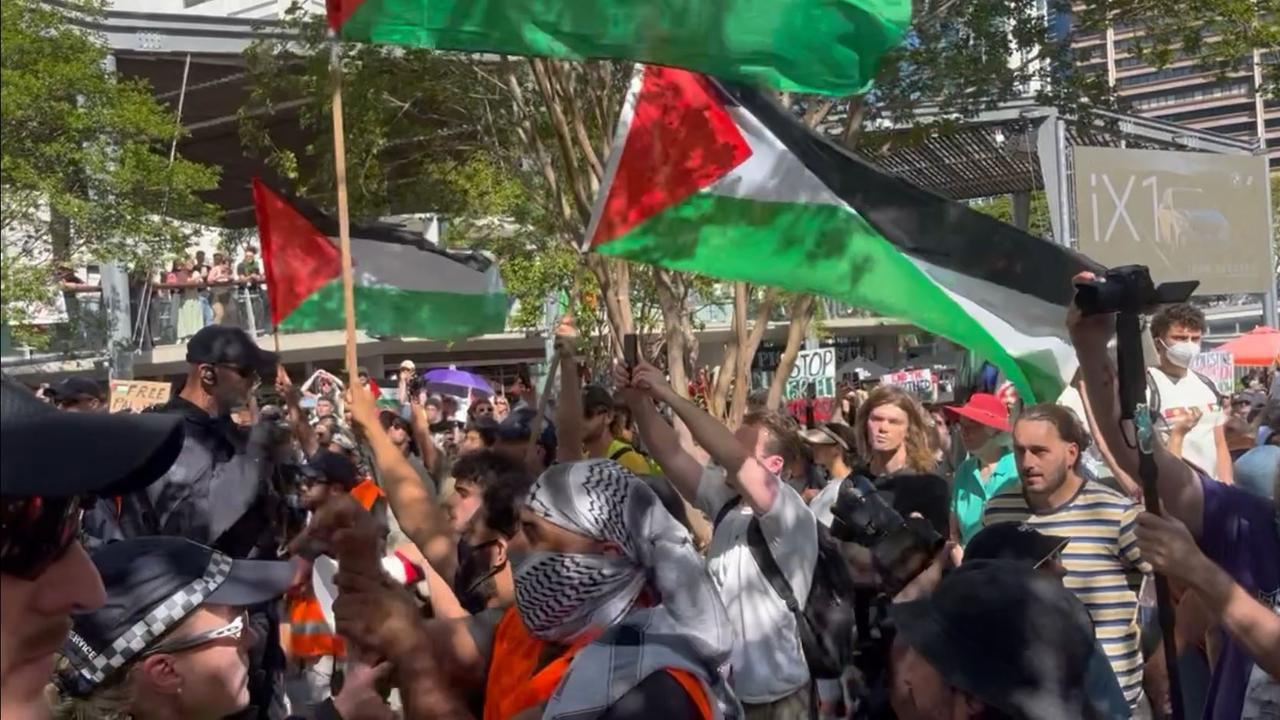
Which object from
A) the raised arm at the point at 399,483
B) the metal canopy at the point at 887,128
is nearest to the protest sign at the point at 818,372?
the metal canopy at the point at 887,128

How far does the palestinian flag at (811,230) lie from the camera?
6109mm

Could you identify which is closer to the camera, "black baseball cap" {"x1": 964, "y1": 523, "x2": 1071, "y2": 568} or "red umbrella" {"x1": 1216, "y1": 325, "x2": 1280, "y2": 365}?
"black baseball cap" {"x1": 964, "y1": 523, "x2": 1071, "y2": 568}

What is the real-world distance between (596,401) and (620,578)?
412cm

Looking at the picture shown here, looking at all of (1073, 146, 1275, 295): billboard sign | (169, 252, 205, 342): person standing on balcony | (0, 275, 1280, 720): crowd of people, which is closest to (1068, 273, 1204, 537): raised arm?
(0, 275, 1280, 720): crowd of people

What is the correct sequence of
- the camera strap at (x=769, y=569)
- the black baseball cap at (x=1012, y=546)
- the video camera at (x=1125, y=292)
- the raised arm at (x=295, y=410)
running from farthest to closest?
the raised arm at (x=295, y=410), the camera strap at (x=769, y=569), the black baseball cap at (x=1012, y=546), the video camera at (x=1125, y=292)

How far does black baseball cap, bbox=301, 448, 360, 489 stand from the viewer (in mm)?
6082

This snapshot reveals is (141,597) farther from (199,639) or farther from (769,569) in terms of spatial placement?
(769,569)

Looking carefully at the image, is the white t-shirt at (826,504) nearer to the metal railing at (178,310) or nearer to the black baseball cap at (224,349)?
the black baseball cap at (224,349)

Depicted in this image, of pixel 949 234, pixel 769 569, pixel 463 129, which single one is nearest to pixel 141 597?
pixel 769 569

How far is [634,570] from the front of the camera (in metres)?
3.04

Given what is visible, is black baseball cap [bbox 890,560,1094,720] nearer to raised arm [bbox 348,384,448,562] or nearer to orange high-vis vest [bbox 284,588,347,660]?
raised arm [bbox 348,384,448,562]

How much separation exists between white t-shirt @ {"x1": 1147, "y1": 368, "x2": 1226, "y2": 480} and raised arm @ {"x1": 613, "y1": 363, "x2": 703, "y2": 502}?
103 inches

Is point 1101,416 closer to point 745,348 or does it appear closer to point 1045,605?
point 1045,605

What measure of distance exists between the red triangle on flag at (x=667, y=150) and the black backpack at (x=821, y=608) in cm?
223
